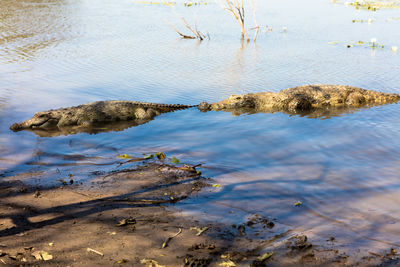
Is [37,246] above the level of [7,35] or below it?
below

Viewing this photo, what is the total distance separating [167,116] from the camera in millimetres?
10281

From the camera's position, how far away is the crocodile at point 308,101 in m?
10.8

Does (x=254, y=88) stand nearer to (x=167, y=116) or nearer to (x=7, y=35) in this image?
(x=167, y=116)

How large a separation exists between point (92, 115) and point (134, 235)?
5864 mm

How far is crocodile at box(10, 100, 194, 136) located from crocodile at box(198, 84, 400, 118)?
4.66 ft

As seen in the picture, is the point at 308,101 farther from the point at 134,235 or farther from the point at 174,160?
the point at 134,235

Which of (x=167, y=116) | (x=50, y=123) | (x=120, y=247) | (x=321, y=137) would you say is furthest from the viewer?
(x=167, y=116)

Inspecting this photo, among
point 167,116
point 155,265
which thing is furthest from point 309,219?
point 167,116

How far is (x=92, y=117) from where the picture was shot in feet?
32.2

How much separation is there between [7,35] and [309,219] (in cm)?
2002

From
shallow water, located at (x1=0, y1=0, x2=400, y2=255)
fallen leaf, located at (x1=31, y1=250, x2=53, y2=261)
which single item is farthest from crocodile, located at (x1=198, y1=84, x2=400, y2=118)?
fallen leaf, located at (x1=31, y1=250, x2=53, y2=261)

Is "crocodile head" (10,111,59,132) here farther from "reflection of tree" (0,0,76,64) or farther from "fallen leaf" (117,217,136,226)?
"reflection of tree" (0,0,76,64)

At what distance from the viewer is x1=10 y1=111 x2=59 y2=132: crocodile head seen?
916 centimetres

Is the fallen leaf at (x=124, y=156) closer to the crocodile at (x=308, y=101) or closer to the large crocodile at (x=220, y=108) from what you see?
the large crocodile at (x=220, y=108)
